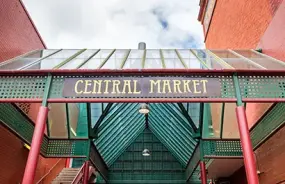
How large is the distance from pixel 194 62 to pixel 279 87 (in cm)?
291

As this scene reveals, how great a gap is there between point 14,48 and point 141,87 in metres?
6.47

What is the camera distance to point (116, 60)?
342 inches

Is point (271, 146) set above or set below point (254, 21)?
below

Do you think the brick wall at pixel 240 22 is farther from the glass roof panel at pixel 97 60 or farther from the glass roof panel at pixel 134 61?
the glass roof panel at pixel 97 60

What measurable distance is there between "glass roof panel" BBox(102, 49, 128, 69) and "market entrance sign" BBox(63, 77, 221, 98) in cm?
118

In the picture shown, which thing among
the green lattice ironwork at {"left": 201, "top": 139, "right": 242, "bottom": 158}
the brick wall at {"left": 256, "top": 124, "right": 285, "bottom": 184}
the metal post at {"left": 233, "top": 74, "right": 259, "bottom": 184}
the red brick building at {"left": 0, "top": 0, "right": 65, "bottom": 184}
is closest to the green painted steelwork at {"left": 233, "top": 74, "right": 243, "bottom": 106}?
the metal post at {"left": 233, "top": 74, "right": 259, "bottom": 184}

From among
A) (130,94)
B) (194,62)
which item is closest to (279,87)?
(194,62)

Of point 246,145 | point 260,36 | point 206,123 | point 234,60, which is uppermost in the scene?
point 260,36

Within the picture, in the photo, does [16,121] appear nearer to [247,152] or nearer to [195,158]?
[247,152]

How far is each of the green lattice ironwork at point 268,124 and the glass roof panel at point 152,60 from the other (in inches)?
A: 143

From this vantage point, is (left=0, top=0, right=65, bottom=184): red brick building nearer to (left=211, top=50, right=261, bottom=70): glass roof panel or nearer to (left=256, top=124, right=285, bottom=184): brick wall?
(left=211, top=50, right=261, bottom=70): glass roof panel

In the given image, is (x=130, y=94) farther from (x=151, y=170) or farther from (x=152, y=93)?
(x=151, y=170)

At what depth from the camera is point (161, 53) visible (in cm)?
1005

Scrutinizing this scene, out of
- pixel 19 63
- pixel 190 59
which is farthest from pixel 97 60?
pixel 190 59
